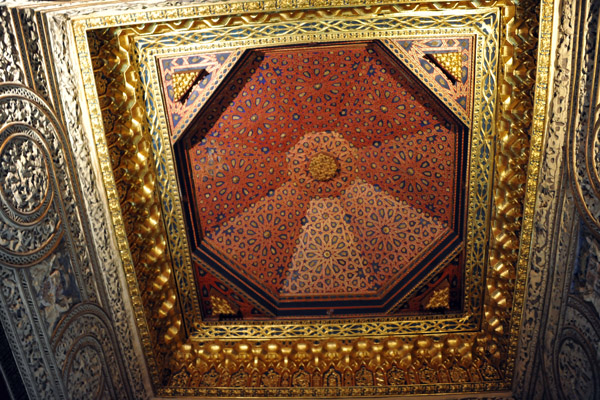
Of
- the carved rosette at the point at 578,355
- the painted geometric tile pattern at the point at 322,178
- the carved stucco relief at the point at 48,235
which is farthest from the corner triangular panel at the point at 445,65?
the carved stucco relief at the point at 48,235

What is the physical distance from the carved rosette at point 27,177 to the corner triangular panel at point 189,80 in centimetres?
80

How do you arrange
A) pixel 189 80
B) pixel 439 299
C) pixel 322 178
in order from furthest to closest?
pixel 322 178 → pixel 439 299 → pixel 189 80

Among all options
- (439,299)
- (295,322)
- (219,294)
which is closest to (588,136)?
(439,299)

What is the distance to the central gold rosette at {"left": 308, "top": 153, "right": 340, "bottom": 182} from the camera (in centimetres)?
413

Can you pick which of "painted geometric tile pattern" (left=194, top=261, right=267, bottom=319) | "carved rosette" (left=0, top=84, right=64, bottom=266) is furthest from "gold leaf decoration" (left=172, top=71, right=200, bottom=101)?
"painted geometric tile pattern" (left=194, top=261, right=267, bottom=319)

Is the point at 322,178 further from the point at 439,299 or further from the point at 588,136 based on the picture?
the point at 588,136

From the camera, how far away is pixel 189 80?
3.58 metres

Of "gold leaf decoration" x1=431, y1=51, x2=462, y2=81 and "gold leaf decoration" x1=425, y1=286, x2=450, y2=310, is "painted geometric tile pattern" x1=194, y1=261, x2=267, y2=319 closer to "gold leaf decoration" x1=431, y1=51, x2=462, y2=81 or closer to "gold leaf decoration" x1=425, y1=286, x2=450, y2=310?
"gold leaf decoration" x1=425, y1=286, x2=450, y2=310

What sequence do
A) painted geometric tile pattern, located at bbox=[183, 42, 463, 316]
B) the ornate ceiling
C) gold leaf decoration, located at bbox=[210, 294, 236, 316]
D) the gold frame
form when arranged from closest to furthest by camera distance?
1. the gold frame
2. the ornate ceiling
3. painted geometric tile pattern, located at bbox=[183, 42, 463, 316]
4. gold leaf decoration, located at bbox=[210, 294, 236, 316]

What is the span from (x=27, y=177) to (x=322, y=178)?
2164mm

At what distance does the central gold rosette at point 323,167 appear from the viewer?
4129 mm

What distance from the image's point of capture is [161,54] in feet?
11.4

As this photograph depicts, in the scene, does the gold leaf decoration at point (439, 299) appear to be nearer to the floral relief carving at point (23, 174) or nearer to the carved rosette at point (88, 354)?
the carved rosette at point (88, 354)

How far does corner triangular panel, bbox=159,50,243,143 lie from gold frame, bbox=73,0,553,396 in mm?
120
